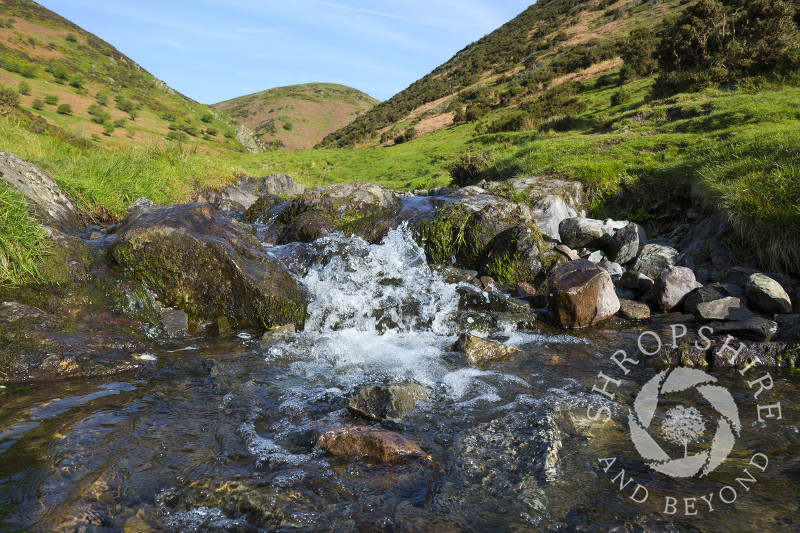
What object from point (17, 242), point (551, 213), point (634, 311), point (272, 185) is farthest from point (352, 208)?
point (272, 185)

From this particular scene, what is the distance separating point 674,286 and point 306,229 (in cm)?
755

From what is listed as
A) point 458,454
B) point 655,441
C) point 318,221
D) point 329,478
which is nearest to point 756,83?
point 318,221

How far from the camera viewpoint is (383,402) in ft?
13.4

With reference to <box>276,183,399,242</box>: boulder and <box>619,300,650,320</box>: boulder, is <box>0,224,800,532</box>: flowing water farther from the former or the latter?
<box>276,183,399,242</box>: boulder

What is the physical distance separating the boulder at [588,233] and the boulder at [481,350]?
457 cm

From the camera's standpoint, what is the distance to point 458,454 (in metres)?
3.40

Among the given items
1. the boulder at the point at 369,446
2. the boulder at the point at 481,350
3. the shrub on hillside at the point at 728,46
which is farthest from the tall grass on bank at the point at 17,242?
the shrub on hillside at the point at 728,46

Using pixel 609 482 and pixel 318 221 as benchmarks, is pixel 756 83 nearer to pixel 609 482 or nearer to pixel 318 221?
pixel 318 221

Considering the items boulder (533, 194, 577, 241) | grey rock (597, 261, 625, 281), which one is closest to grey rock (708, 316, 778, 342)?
grey rock (597, 261, 625, 281)

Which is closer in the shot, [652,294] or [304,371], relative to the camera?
[304,371]

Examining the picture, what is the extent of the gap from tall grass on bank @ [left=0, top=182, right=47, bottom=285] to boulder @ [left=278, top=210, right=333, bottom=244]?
501 cm

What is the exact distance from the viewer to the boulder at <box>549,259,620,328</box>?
22.4 ft

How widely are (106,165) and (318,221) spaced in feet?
18.5

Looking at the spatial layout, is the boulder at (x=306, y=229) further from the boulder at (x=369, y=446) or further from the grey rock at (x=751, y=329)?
the grey rock at (x=751, y=329)
